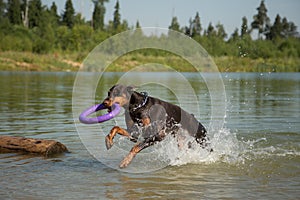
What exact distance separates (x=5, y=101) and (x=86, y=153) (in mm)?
12085

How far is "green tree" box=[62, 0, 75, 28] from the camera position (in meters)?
102

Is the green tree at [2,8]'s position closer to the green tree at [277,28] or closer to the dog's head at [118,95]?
the green tree at [277,28]

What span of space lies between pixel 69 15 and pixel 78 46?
28252 mm

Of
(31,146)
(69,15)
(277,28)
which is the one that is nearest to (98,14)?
(69,15)

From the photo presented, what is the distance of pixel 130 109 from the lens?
8953 mm

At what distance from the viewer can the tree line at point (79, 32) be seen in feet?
241

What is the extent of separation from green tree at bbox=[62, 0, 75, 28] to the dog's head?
313ft

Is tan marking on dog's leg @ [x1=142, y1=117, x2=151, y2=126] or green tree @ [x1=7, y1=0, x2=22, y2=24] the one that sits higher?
green tree @ [x1=7, y1=0, x2=22, y2=24]

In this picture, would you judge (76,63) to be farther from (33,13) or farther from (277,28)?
(277,28)

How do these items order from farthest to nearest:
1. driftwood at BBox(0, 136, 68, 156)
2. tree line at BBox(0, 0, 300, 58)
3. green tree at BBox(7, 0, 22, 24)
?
green tree at BBox(7, 0, 22, 24)
tree line at BBox(0, 0, 300, 58)
driftwood at BBox(0, 136, 68, 156)

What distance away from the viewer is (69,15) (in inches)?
4006

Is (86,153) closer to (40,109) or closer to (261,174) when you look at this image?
(261,174)

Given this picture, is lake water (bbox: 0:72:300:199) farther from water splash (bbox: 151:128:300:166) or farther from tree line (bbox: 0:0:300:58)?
tree line (bbox: 0:0:300:58)

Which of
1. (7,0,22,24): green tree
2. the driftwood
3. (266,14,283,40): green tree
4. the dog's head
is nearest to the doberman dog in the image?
the dog's head
